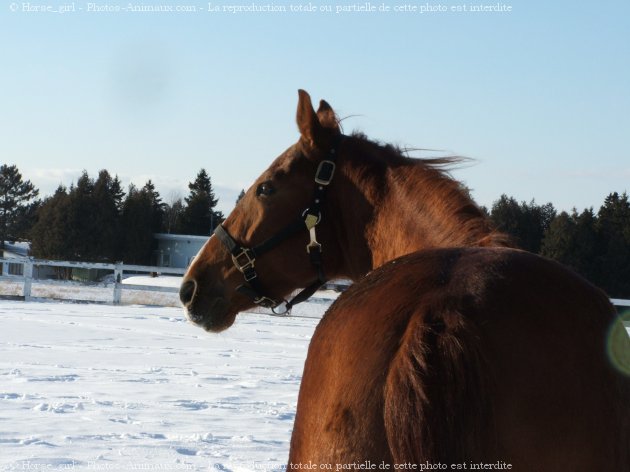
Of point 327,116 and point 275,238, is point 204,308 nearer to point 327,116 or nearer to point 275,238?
point 275,238

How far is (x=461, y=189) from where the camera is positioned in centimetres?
293

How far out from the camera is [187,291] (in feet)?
10.9

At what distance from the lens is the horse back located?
61.7 inches

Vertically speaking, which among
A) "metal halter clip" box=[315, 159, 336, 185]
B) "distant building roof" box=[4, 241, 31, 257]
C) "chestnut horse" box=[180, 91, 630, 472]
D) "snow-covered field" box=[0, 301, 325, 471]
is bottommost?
"snow-covered field" box=[0, 301, 325, 471]

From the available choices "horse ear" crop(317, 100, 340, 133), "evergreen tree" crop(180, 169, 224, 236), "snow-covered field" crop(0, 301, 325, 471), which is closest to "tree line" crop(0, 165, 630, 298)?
"evergreen tree" crop(180, 169, 224, 236)

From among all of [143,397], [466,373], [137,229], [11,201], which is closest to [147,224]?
[137,229]

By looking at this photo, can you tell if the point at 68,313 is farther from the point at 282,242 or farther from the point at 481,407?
the point at 481,407

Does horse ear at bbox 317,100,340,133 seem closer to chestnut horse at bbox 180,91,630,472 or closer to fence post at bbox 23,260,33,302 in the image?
chestnut horse at bbox 180,91,630,472

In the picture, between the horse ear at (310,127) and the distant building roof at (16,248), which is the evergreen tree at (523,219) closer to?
the horse ear at (310,127)

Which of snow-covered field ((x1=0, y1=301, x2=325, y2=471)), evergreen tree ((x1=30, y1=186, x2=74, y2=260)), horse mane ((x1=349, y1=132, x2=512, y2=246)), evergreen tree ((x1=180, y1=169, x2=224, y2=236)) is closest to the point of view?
horse mane ((x1=349, y1=132, x2=512, y2=246))

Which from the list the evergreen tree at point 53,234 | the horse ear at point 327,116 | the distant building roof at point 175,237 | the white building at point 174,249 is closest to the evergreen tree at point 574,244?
the distant building roof at point 175,237

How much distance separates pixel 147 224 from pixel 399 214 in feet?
164

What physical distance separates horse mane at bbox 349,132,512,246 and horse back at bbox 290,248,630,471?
0.70 metres

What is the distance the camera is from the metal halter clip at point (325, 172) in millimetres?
3252
